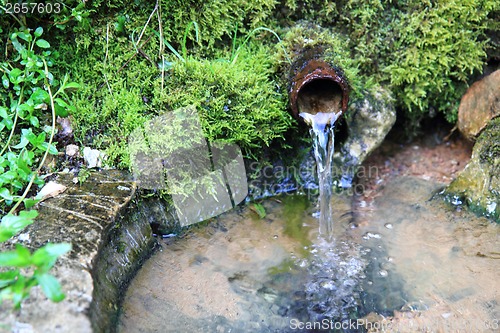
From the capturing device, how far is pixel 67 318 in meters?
2.05

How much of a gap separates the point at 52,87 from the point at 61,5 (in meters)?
0.58

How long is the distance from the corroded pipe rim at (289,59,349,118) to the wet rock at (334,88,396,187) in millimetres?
486

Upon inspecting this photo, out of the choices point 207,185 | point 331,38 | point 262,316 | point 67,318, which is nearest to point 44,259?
point 67,318

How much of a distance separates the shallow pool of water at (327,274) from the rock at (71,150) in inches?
35.2

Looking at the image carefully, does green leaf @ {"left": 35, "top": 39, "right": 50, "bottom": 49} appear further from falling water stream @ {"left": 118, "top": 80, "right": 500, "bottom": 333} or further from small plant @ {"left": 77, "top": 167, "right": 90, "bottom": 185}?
falling water stream @ {"left": 118, "top": 80, "right": 500, "bottom": 333}

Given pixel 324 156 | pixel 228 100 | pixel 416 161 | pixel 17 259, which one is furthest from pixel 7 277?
pixel 416 161

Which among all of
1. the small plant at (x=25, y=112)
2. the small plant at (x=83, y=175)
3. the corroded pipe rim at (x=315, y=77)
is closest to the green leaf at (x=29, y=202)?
the small plant at (x=25, y=112)

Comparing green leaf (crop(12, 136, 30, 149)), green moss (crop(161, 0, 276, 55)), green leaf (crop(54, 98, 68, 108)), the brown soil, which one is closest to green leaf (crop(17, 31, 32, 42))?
green leaf (crop(54, 98, 68, 108))

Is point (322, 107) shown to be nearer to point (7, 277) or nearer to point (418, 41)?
point (418, 41)

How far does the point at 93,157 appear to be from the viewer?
3.16 m

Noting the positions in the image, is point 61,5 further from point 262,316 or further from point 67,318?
point 262,316

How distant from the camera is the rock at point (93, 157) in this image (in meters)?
3.15

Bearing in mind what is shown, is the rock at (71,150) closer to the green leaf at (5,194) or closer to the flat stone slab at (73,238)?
the flat stone slab at (73,238)

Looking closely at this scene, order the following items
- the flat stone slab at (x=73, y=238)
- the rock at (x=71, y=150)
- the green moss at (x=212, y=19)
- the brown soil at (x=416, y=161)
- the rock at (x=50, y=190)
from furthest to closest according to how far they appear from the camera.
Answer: the brown soil at (x=416, y=161), the green moss at (x=212, y=19), the rock at (x=71, y=150), the rock at (x=50, y=190), the flat stone slab at (x=73, y=238)
